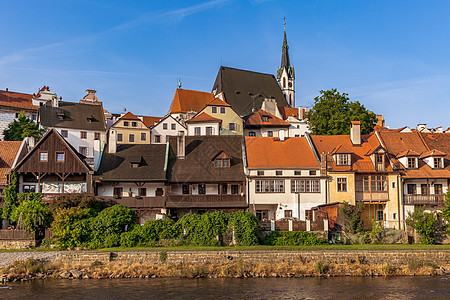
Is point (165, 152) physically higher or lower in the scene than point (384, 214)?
higher

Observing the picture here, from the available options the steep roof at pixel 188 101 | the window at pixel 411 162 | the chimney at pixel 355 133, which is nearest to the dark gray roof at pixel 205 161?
the chimney at pixel 355 133

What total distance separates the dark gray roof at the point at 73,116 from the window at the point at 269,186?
3392 centimetres

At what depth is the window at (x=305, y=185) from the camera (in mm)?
45312

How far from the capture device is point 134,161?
155 feet

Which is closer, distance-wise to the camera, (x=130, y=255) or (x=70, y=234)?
(x=130, y=255)

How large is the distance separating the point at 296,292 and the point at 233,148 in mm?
22923

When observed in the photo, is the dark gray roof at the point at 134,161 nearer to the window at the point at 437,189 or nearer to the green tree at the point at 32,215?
the green tree at the point at 32,215

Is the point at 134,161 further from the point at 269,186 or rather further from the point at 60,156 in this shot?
the point at 269,186

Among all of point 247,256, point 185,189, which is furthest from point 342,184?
point 185,189

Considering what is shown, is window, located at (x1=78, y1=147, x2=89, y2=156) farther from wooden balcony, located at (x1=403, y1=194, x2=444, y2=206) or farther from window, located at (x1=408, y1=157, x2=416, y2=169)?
wooden balcony, located at (x1=403, y1=194, x2=444, y2=206)

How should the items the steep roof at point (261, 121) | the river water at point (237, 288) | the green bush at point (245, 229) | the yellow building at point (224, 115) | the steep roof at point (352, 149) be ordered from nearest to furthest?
1. the river water at point (237, 288)
2. the green bush at point (245, 229)
3. the steep roof at point (352, 149)
4. the yellow building at point (224, 115)
5. the steep roof at point (261, 121)

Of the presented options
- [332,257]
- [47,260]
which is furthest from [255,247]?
[47,260]

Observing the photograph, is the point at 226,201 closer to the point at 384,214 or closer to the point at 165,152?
the point at 165,152

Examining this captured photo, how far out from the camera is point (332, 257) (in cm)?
3559
